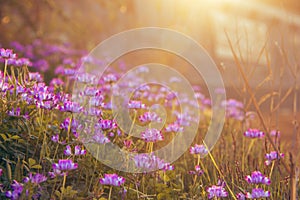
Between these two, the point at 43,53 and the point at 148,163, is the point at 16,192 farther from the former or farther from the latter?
the point at 43,53

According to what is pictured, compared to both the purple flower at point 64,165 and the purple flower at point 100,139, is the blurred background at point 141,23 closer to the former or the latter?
the purple flower at point 100,139

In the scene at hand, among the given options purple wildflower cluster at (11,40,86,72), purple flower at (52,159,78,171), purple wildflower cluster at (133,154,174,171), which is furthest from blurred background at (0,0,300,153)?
purple flower at (52,159,78,171)

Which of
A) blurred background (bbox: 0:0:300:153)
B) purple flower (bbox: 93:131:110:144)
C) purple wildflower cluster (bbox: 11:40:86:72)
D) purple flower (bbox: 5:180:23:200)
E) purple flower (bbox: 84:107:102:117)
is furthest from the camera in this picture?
blurred background (bbox: 0:0:300:153)

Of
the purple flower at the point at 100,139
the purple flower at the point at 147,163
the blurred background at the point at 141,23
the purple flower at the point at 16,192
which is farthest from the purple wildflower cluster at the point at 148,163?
the blurred background at the point at 141,23

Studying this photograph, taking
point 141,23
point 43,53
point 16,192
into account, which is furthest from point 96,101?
point 141,23

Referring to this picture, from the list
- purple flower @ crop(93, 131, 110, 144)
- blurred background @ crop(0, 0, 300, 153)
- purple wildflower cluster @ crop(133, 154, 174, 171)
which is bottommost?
purple wildflower cluster @ crop(133, 154, 174, 171)

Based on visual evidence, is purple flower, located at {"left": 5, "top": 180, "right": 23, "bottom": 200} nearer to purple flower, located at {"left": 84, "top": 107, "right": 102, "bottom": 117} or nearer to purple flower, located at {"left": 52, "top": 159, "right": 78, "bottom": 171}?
purple flower, located at {"left": 52, "top": 159, "right": 78, "bottom": 171}

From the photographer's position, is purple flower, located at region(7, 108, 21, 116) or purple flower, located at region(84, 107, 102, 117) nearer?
purple flower, located at region(7, 108, 21, 116)

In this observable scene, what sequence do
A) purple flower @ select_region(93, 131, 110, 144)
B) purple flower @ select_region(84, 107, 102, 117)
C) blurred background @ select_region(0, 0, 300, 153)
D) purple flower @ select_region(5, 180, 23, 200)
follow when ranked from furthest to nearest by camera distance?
blurred background @ select_region(0, 0, 300, 153) → purple flower @ select_region(84, 107, 102, 117) → purple flower @ select_region(93, 131, 110, 144) → purple flower @ select_region(5, 180, 23, 200)

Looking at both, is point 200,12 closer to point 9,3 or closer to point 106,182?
point 9,3

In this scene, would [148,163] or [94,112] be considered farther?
[94,112]

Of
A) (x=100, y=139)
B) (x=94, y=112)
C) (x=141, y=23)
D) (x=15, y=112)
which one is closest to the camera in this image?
(x=100, y=139)

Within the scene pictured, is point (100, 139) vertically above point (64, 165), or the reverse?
point (100, 139)

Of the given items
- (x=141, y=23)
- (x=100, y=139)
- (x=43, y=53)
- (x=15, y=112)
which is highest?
(x=141, y=23)
